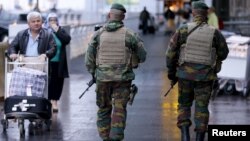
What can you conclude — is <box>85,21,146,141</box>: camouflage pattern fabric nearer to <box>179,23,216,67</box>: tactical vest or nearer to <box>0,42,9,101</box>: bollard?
<box>179,23,216,67</box>: tactical vest

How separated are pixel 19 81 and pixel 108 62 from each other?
1.92 m

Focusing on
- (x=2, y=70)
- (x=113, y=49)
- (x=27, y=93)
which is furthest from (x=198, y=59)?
(x=2, y=70)

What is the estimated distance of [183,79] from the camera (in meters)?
10.1

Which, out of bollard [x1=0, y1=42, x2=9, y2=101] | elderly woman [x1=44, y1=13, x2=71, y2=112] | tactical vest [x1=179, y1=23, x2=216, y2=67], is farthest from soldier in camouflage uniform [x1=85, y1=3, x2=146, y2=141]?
bollard [x1=0, y1=42, x2=9, y2=101]

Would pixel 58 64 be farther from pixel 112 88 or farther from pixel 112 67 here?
pixel 112 67

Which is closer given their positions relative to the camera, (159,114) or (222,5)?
(159,114)

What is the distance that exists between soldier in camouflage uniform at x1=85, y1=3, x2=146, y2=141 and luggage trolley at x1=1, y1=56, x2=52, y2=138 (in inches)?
60.4

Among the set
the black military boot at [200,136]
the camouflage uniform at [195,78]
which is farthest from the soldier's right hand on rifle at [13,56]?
the black military boot at [200,136]

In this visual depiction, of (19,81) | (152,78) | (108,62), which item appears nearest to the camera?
(108,62)

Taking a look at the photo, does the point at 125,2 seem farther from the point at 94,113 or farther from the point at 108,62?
the point at 108,62

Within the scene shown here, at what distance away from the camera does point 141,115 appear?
44.0 ft

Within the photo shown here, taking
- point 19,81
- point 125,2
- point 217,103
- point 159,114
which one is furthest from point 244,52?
point 125,2

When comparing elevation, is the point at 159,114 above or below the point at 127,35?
below

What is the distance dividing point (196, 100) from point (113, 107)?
1.03 meters
